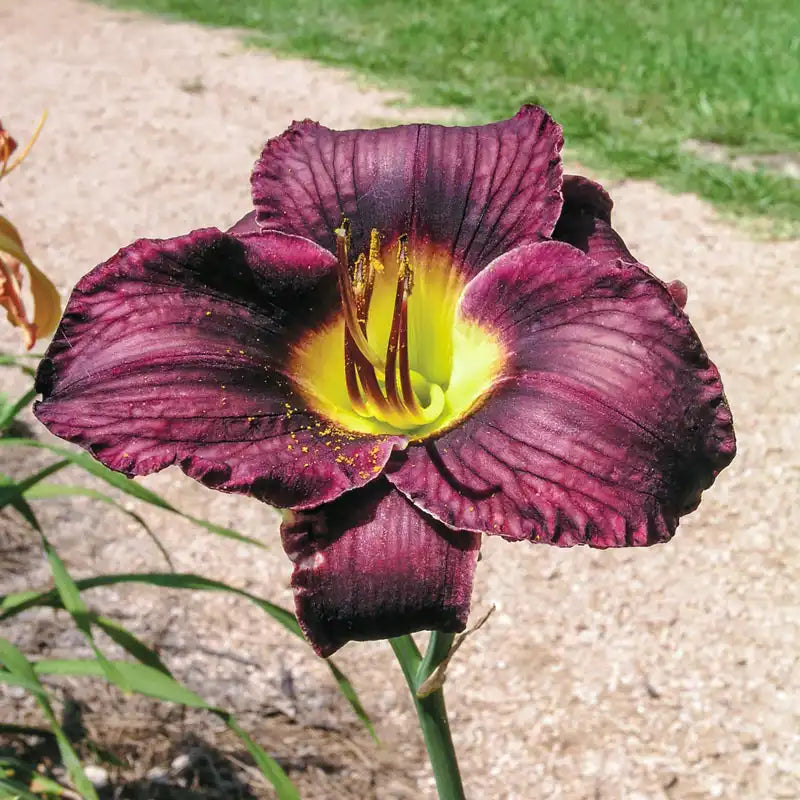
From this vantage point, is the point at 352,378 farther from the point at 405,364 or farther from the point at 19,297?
the point at 19,297

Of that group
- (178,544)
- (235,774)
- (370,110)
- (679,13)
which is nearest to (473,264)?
(235,774)

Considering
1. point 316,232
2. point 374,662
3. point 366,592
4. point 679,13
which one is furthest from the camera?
point 679,13

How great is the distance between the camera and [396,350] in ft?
2.63

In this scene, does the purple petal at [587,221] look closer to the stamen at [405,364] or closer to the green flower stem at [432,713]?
the stamen at [405,364]

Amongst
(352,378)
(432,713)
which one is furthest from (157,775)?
→ (352,378)

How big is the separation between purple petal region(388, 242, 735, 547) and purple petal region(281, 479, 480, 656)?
36 millimetres

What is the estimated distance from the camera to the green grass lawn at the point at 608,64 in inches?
169

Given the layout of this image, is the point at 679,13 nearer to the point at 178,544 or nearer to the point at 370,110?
the point at 370,110

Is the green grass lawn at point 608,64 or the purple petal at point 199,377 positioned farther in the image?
the green grass lawn at point 608,64

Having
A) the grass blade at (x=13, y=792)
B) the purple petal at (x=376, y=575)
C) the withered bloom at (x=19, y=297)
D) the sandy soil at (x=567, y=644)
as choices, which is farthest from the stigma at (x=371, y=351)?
the sandy soil at (x=567, y=644)

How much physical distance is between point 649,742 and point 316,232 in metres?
1.44

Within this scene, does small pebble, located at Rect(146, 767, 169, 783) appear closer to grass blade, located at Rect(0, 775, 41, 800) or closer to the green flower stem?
grass blade, located at Rect(0, 775, 41, 800)

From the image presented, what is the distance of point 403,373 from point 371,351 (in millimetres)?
46

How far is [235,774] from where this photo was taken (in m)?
1.75
